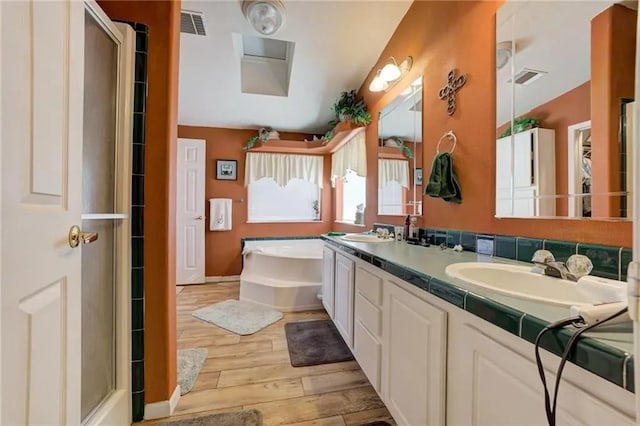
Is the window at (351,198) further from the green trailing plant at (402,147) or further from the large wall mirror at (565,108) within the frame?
the large wall mirror at (565,108)

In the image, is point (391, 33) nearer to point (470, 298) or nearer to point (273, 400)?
point (470, 298)

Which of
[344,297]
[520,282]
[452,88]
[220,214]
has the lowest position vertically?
[344,297]

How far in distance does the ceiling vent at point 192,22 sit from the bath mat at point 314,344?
2.75 metres

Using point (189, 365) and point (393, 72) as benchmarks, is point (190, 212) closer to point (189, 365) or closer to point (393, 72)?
point (189, 365)

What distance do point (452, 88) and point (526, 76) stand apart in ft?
1.50

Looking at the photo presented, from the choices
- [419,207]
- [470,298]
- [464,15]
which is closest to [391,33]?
[464,15]

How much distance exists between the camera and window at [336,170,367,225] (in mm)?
3301

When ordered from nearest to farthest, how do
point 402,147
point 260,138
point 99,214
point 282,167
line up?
point 99,214 → point 402,147 → point 260,138 → point 282,167

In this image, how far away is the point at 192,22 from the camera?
2264 mm

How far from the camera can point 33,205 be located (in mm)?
658

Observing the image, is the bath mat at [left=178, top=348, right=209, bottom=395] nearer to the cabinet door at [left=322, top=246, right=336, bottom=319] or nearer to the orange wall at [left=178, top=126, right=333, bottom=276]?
the cabinet door at [left=322, top=246, right=336, bottom=319]

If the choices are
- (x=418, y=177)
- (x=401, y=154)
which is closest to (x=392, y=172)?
(x=401, y=154)

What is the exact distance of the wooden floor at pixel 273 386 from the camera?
1.44 meters

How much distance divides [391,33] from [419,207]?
1.65 m
